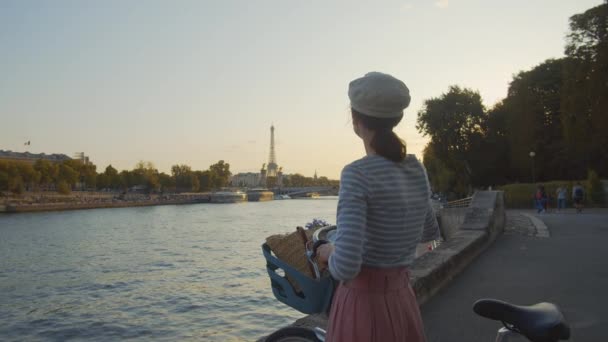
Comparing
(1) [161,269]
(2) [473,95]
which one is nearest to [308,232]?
(1) [161,269]

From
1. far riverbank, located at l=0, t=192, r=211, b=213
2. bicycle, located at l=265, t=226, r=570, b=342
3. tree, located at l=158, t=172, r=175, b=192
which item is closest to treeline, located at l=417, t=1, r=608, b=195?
bicycle, located at l=265, t=226, r=570, b=342

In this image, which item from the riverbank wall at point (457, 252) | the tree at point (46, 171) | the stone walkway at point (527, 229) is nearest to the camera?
the riverbank wall at point (457, 252)

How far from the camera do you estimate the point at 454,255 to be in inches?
281

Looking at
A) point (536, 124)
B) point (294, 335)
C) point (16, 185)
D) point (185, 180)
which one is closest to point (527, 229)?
point (294, 335)

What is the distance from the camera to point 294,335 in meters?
2.59

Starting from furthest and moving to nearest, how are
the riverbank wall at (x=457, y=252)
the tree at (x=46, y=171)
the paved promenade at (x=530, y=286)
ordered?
the tree at (x=46, y=171) < the riverbank wall at (x=457, y=252) < the paved promenade at (x=530, y=286)

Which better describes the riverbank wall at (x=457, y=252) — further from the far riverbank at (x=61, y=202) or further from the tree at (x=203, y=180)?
the tree at (x=203, y=180)

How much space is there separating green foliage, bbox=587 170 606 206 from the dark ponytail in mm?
30096

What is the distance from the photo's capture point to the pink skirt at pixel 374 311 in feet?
5.98

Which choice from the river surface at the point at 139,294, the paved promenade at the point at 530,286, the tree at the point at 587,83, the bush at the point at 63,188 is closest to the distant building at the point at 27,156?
the bush at the point at 63,188

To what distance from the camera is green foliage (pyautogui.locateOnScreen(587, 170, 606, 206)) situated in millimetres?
28125

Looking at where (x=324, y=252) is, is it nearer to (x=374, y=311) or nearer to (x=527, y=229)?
(x=374, y=311)

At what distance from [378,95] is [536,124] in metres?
42.7

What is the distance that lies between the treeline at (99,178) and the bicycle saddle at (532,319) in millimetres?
102855
